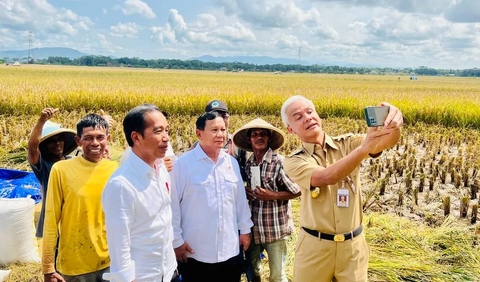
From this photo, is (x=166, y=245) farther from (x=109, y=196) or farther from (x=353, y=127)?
(x=353, y=127)

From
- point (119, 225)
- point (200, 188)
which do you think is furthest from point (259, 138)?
point (119, 225)

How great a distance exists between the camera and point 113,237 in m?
1.80

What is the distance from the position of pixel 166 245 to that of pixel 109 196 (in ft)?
1.51

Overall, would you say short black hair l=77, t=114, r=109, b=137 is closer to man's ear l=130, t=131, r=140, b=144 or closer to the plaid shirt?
man's ear l=130, t=131, r=140, b=144

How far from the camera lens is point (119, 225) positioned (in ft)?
5.87

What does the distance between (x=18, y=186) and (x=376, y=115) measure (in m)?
4.99

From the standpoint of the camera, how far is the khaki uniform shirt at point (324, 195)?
200cm

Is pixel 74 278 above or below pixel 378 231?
above

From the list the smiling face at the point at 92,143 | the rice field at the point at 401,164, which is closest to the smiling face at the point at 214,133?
the smiling face at the point at 92,143

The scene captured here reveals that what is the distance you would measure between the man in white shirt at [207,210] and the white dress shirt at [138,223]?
39cm

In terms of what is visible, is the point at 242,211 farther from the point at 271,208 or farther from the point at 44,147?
the point at 44,147

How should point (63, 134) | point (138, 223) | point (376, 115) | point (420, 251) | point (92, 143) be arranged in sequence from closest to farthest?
1. point (376, 115)
2. point (138, 223)
3. point (92, 143)
4. point (63, 134)
5. point (420, 251)

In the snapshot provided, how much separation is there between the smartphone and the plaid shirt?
54.0 inches

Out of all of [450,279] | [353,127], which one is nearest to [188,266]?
[450,279]
